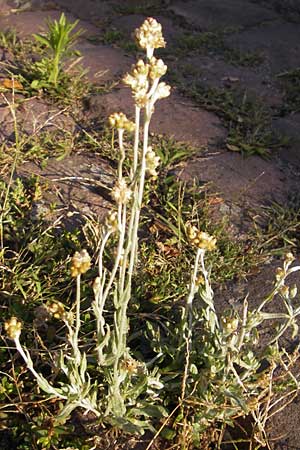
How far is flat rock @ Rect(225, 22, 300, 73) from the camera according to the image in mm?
3357

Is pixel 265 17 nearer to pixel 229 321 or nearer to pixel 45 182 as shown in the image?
pixel 45 182

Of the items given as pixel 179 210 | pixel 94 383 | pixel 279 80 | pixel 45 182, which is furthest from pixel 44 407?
pixel 279 80

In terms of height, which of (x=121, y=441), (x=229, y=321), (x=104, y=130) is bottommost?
(x=121, y=441)

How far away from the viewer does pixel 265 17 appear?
157 inches

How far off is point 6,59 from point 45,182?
1159mm

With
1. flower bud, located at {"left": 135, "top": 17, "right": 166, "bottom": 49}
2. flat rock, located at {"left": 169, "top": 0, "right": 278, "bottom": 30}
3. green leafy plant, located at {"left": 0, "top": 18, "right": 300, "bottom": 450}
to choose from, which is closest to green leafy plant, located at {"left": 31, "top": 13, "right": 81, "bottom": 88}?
green leafy plant, located at {"left": 0, "top": 18, "right": 300, "bottom": 450}

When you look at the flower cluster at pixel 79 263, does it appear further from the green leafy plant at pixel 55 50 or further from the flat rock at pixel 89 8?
the flat rock at pixel 89 8

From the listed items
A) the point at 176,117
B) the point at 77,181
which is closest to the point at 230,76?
the point at 176,117

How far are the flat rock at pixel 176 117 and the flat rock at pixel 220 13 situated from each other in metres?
1.27

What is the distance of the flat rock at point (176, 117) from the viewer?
252 centimetres

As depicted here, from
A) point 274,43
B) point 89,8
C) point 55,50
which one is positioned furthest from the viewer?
point 89,8

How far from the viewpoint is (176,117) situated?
2.64m

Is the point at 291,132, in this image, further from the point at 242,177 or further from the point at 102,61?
the point at 102,61

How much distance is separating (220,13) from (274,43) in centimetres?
58
